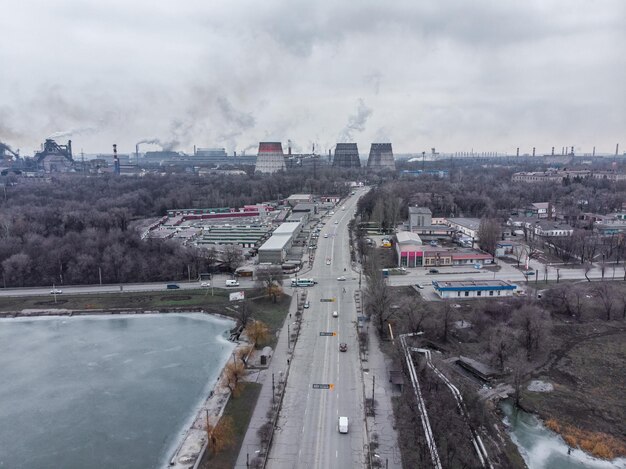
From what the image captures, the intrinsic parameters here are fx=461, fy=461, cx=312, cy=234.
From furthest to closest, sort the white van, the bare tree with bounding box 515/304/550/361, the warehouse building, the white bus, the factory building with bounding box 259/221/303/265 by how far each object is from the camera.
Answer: the factory building with bounding box 259/221/303/265 < the white bus < the warehouse building < the bare tree with bounding box 515/304/550/361 < the white van

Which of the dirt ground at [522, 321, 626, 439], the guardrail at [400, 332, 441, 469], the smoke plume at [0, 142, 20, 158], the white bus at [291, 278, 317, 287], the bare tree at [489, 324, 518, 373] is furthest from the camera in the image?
the smoke plume at [0, 142, 20, 158]

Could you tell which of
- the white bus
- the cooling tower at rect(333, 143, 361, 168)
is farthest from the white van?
the cooling tower at rect(333, 143, 361, 168)

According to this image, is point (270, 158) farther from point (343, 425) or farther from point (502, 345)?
→ point (343, 425)

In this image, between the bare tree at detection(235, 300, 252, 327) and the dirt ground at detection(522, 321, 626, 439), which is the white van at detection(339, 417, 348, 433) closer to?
the dirt ground at detection(522, 321, 626, 439)

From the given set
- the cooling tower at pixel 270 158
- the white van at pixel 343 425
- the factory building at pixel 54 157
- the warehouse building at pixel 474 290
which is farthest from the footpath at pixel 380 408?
the factory building at pixel 54 157

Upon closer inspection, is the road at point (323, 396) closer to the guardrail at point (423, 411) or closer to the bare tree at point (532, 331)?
the guardrail at point (423, 411)

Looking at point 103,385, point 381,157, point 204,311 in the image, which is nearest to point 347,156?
point 381,157

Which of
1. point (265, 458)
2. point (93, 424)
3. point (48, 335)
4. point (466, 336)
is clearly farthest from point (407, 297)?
point (48, 335)
